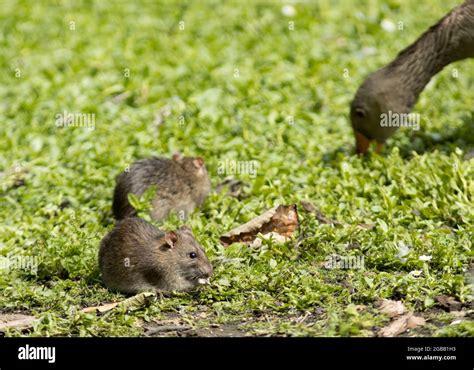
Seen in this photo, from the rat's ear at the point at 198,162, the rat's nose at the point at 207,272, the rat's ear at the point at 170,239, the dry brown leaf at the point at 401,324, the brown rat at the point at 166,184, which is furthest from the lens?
the rat's ear at the point at 198,162

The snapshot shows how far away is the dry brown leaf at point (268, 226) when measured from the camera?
9664mm

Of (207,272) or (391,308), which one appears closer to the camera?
(391,308)

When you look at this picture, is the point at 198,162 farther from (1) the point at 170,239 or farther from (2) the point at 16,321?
(2) the point at 16,321

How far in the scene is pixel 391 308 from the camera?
8055 millimetres

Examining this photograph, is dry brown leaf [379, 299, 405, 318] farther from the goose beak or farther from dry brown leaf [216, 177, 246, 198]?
the goose beak

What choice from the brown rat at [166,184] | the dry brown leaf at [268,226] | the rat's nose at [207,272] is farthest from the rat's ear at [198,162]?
the rat's nose at [207,272]

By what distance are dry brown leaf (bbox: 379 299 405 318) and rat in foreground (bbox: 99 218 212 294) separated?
63.8 inches

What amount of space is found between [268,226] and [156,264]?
59.3 inches

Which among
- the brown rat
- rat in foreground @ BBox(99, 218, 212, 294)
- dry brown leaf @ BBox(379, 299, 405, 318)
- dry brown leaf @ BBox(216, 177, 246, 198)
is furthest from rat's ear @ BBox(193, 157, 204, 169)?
dry brown leaf @ BBox(379, 299, 405, 318)

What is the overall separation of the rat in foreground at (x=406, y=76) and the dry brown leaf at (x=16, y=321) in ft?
16.7

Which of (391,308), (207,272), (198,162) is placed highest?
(198,162)

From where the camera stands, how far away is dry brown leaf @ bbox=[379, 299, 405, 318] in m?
7.98

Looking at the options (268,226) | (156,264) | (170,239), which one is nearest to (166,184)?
(268,226)

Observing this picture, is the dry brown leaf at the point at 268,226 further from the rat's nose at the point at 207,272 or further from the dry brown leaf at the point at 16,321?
the dry brown leaf at the point at 16,321
